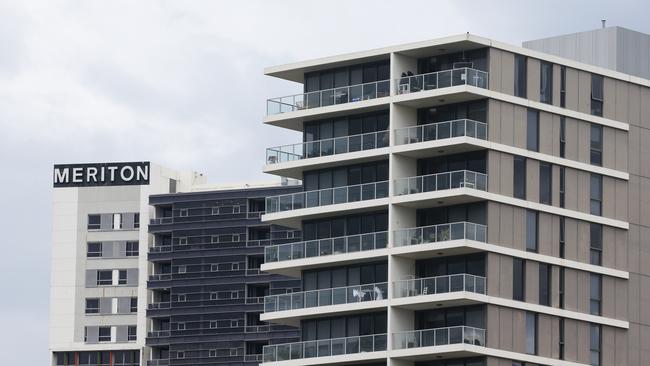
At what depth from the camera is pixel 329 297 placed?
16312 centimetres

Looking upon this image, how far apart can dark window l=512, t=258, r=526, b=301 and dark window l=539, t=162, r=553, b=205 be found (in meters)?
4.88

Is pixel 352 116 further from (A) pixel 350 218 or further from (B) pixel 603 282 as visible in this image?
(B) pixel 603 282

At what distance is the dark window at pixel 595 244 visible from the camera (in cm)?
16488

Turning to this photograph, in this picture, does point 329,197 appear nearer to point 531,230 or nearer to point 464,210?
point 464,210

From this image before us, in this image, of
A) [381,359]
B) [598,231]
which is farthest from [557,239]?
[381,359]

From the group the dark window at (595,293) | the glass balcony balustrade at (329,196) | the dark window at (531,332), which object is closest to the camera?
the dark window at (531,332)

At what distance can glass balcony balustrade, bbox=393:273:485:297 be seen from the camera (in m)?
157

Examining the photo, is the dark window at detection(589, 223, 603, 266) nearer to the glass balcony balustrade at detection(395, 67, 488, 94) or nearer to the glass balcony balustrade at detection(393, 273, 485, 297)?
the glass balcony balustrade at detection(393, 273, 485, 297)

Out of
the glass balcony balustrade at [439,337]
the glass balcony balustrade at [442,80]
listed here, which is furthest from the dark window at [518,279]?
the glass balcony balustrade at [442,80]

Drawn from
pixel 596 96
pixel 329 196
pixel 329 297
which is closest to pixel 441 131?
pixel 329 196

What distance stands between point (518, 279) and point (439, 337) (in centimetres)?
719

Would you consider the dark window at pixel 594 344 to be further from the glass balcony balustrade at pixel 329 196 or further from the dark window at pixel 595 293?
the glass balcony balustrade at pixel 329 196

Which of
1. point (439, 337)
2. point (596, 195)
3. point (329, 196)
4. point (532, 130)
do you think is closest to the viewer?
point (439, 337)

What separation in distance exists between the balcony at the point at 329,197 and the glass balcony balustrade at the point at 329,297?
615cm
